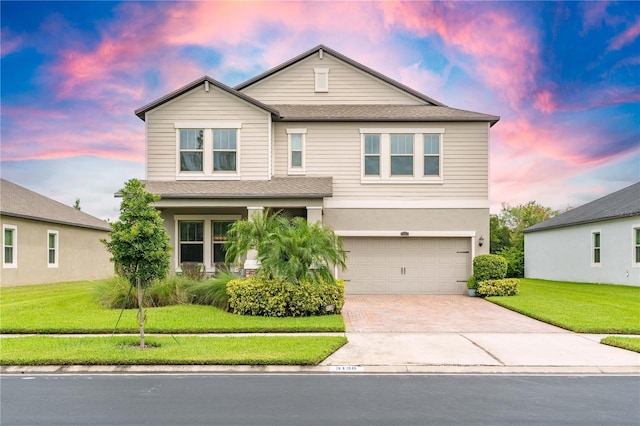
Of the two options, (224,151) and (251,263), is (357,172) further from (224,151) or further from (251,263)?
(251,263)

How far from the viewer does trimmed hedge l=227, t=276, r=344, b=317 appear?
14.1 metres

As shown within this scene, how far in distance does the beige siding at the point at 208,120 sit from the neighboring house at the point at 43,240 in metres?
8.72

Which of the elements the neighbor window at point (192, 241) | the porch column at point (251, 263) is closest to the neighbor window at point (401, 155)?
the porch column at point (251, 263)

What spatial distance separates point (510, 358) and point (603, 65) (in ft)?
57.9

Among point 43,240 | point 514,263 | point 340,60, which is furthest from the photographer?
point 514,263

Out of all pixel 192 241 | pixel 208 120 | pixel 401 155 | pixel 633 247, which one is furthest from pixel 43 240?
pixel 633 247

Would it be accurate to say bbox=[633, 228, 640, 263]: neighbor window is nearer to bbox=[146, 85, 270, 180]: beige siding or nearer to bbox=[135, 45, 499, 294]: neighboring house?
bbox=[135, 45, 499, 294]: neighboring house

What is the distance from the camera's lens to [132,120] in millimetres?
22203

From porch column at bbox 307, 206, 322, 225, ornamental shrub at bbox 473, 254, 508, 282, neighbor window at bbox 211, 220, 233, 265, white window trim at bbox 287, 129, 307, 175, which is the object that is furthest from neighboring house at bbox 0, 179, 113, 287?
ornamental shrub at bbox 473, 254, 508, 282

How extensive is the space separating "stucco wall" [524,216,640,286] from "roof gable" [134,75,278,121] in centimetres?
1715

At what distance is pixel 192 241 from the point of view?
19.9 meters

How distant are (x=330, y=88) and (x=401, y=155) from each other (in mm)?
4620

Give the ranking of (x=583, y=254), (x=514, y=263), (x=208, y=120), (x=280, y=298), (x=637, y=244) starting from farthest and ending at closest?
(x=514, y=263) → (x=583, y=254) → (x=637, y=244) → (x=208, y=120) → (x=280, y=298)

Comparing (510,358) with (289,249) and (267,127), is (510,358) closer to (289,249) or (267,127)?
(289,249)
